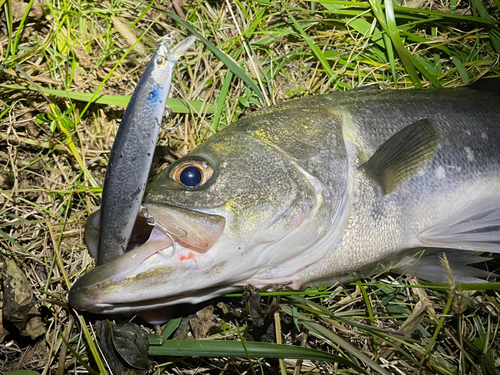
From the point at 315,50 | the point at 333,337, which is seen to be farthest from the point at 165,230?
the point at 315,50

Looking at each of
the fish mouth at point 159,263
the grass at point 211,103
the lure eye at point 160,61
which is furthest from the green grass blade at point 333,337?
the lure eye at point 160,61

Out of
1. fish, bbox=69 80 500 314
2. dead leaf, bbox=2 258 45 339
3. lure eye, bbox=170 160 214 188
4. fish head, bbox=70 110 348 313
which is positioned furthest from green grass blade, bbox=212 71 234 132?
dead leaf, bbox=2 258 45 339

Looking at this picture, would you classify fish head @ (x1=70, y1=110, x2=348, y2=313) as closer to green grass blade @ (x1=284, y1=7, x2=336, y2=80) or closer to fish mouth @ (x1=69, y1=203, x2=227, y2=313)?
fish mouth @ (x1=69, y1=203, x2=227, y2=313)

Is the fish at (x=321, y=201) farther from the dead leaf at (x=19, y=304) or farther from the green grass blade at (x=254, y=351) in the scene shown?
the dead leaf at (x=19, y=304)

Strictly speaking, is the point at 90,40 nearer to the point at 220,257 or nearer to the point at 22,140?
the point at 22,140

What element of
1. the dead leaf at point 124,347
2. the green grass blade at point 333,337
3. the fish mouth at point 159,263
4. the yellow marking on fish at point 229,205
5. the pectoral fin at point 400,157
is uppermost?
the pectoral fin at point 400,157

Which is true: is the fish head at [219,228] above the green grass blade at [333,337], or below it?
above

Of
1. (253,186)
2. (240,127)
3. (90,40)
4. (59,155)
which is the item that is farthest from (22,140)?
(253,186)
